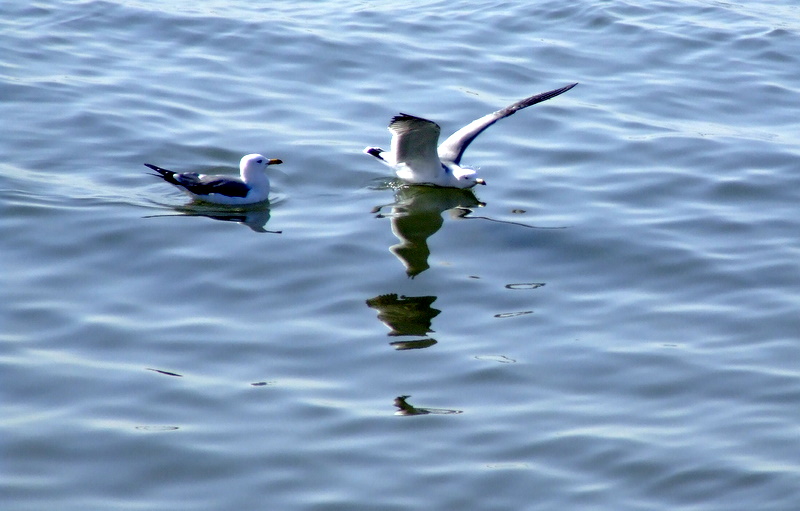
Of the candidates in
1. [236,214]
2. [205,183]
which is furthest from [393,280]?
[205,183]

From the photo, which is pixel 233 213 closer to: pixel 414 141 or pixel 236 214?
pixel 236 214

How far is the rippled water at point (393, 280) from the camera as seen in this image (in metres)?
7.32

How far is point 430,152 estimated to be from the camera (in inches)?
515

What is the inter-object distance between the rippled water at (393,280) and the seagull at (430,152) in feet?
1.02

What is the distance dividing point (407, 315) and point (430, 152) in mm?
3984

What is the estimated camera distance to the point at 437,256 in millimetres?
10922

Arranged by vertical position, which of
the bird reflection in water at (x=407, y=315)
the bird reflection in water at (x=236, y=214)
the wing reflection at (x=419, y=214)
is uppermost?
the bird reflection in water at (x=236, y=214)

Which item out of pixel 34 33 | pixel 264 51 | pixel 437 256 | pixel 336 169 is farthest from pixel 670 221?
pixel 34 33

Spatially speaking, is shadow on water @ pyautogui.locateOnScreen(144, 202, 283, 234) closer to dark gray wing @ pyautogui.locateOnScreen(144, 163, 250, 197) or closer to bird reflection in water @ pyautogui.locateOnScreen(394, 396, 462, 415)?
dark gray wing @ pyautogui.locateOnScreen(144, 163, 250, 197)

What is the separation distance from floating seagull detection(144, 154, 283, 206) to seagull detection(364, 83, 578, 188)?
4.61 ft

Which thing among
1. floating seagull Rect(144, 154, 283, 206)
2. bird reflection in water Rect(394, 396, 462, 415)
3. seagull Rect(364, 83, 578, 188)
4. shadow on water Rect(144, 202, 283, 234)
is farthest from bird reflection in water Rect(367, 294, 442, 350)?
seagull Rect(364, 83, 578, 188)

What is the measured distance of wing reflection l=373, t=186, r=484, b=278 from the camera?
1087 cm

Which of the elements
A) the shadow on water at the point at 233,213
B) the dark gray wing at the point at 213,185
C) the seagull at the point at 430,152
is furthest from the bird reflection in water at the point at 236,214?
the seagull at the point at 430,152

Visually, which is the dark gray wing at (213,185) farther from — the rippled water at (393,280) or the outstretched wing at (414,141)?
the outstretched wing at (414,141)
